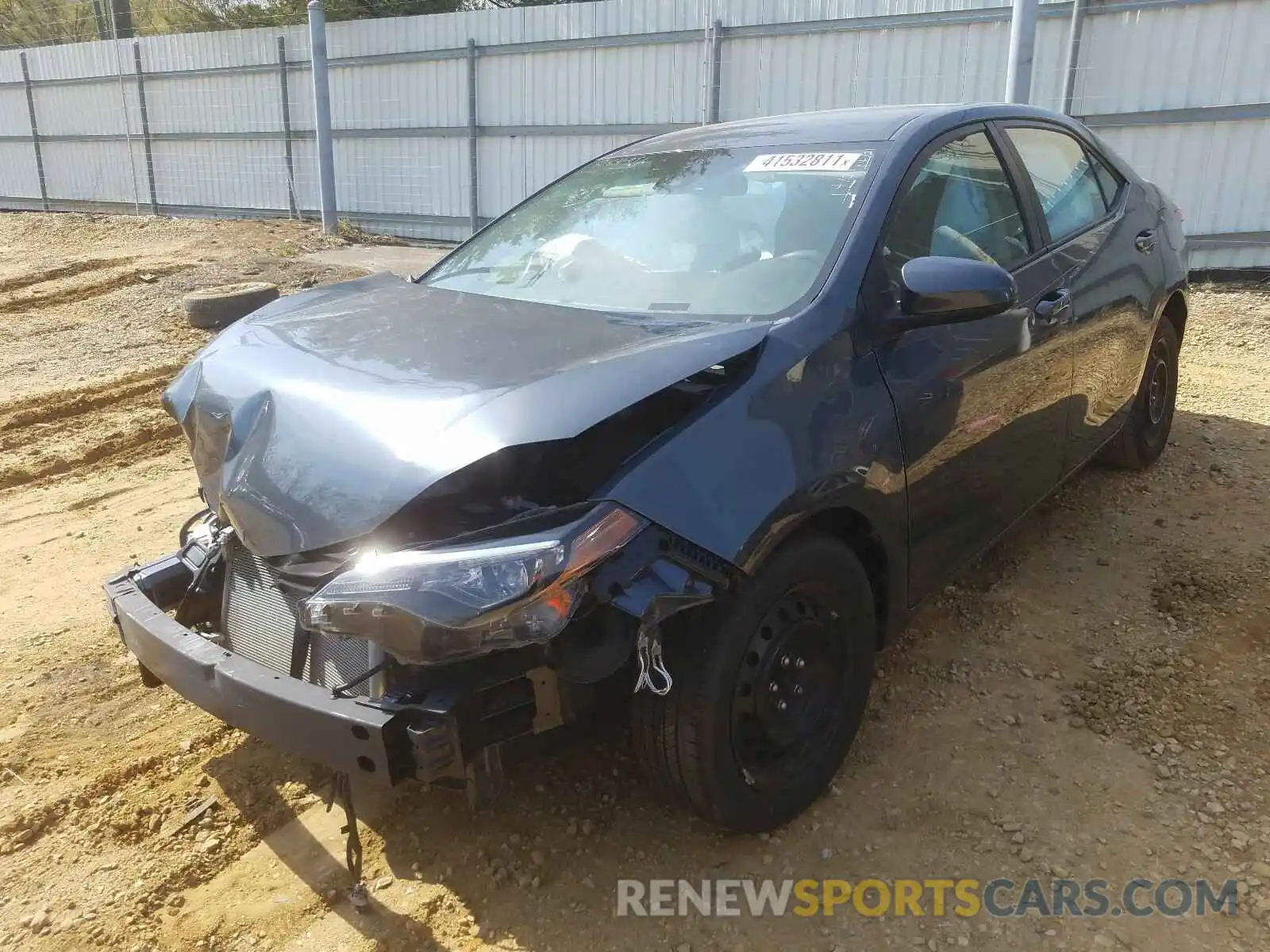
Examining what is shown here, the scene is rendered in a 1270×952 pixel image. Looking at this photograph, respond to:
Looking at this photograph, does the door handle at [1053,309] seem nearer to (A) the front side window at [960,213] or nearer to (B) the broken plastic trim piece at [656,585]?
(A) the front side window at [960,213]

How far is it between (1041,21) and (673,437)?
28.9 feet

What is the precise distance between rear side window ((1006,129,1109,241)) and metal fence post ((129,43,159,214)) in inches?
616

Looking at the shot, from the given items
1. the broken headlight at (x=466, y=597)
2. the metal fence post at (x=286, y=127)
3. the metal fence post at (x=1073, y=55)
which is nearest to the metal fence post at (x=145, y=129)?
the metal fence post at (x=286, y=127)

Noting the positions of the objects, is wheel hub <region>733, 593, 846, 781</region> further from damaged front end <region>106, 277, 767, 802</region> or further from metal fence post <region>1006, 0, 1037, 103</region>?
metal fence post <region>1006, 0, 1037, 103</region>

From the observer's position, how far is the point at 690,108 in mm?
10742

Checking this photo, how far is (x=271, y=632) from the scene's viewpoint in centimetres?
233

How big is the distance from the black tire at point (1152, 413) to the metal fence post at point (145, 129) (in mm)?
15762

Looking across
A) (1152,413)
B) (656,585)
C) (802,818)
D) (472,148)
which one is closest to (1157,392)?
(1152,413)

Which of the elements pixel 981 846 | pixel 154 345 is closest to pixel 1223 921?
pixel 981 846

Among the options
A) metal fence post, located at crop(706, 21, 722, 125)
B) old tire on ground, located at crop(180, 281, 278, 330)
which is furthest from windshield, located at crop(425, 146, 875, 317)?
metal fence post, located at crop(706, 21, 722, 125)

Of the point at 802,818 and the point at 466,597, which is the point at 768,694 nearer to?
the point at 802,818

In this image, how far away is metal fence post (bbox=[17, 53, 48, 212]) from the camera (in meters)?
17.0

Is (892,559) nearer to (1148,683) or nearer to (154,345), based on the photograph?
(1148,683)

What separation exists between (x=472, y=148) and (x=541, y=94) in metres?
1.20
